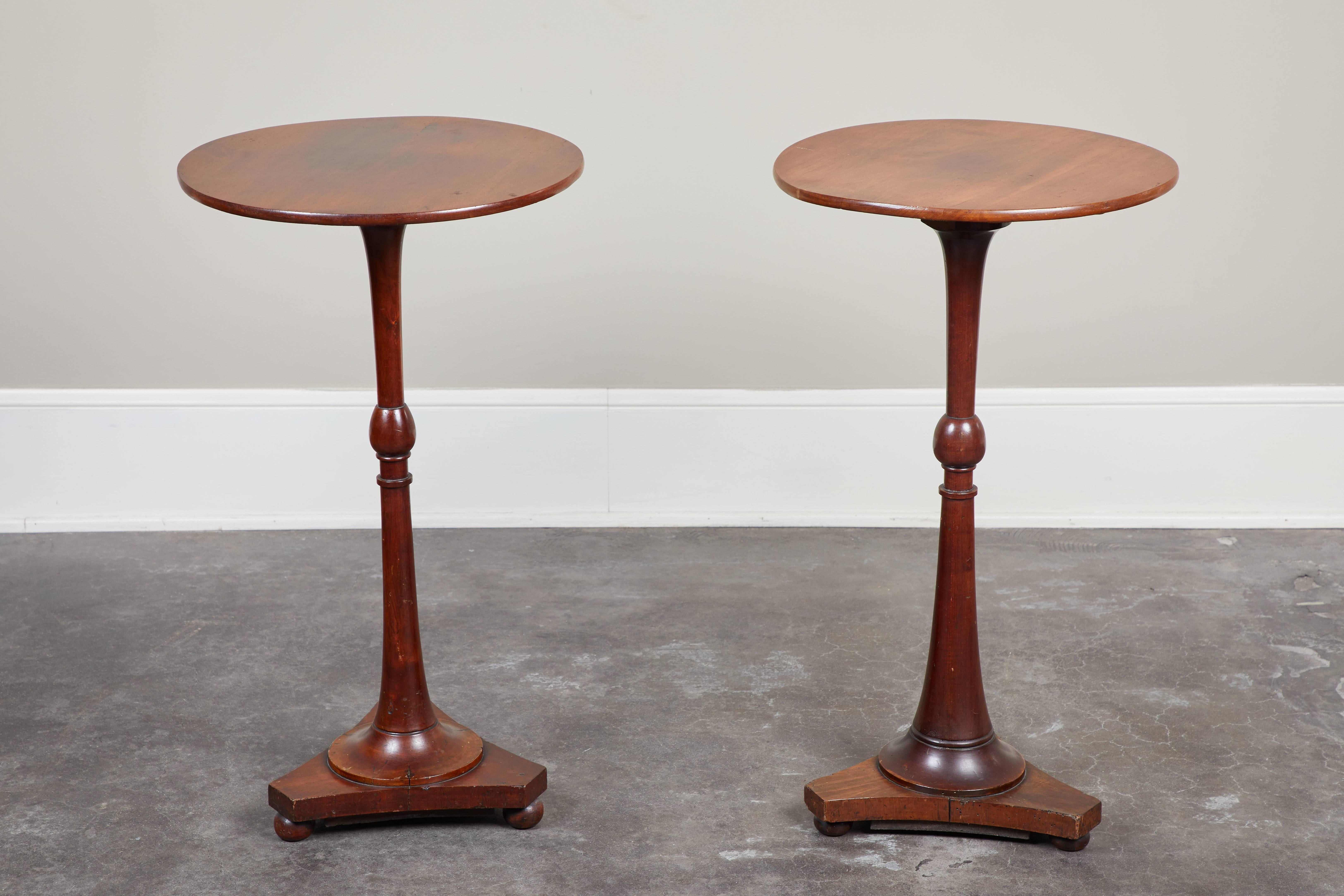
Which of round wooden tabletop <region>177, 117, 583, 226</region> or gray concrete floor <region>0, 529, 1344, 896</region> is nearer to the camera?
round wooden tabletop <region>177, 117, 583, 226</region>

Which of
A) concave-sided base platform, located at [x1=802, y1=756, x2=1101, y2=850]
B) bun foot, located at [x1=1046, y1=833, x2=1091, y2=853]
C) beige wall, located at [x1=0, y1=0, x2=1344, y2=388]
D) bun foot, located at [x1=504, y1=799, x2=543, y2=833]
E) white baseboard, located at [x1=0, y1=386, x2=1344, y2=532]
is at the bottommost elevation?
bun foot, located at [x1=1046, y1=833, x2=1091, y2=853]

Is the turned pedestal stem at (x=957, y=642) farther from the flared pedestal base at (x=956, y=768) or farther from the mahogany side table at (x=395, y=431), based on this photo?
the mahogany side table at (x=395, y=431)

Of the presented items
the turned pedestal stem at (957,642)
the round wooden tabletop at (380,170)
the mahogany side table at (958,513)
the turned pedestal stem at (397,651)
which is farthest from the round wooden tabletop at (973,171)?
the turned pedestal stem at (397,651)

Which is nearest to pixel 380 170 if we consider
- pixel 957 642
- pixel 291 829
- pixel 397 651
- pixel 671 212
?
pixel 397 651

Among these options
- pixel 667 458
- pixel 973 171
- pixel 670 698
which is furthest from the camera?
pixel 667 458

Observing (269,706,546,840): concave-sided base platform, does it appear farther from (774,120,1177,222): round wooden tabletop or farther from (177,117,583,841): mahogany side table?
(774,120,1177,222): round wooden tabletop

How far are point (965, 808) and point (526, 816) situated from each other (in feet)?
2.22

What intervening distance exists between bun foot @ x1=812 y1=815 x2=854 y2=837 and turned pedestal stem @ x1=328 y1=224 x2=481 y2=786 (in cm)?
55

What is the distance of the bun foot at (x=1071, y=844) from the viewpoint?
1974mm

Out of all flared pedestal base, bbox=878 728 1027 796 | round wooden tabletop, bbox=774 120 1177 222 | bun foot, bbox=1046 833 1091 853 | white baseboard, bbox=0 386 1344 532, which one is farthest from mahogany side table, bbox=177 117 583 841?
white baseboard, bbox=0 386 1344 532

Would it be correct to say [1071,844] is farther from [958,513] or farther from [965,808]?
[958,513]

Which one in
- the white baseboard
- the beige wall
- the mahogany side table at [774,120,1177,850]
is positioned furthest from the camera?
the white baseboard

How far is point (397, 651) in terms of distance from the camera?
2.07m

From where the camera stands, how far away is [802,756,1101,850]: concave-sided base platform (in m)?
1.96
